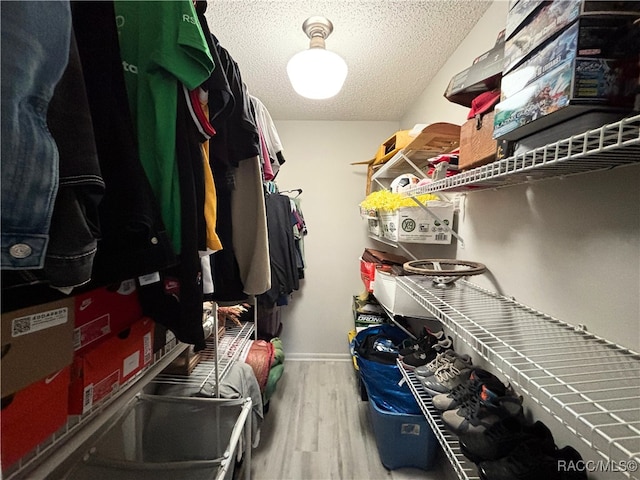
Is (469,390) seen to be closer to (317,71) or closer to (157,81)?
(157,81)

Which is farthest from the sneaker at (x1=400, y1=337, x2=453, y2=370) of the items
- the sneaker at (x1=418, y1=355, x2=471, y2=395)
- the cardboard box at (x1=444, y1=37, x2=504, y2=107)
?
the cardboard box at (x1=444, y1=37, x2=504, y2=107)

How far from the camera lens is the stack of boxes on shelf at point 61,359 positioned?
0.42m

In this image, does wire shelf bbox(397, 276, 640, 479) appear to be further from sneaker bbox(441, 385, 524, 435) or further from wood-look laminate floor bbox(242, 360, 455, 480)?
wood-look laminate floor bbox(242, 360, 455, 480)

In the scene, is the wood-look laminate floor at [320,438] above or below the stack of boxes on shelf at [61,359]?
below

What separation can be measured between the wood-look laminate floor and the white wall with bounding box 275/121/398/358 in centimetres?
42

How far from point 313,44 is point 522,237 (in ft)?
3.96

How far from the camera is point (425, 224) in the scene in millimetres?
1357

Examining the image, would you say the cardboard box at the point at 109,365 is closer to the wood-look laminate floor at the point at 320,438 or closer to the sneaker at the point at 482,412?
the sneaker at the point at 482,412

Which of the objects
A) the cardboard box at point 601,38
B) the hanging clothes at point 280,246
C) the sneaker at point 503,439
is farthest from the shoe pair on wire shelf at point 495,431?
the hanging clothes at point 280,246

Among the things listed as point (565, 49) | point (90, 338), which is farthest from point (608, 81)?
point (90, 338)

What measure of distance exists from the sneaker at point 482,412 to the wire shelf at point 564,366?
22 centimetres

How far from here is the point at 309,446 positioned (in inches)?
63.0

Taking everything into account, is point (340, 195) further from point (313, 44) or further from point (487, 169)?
point (487, 169)

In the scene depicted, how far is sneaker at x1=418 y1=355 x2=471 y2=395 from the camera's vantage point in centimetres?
108
